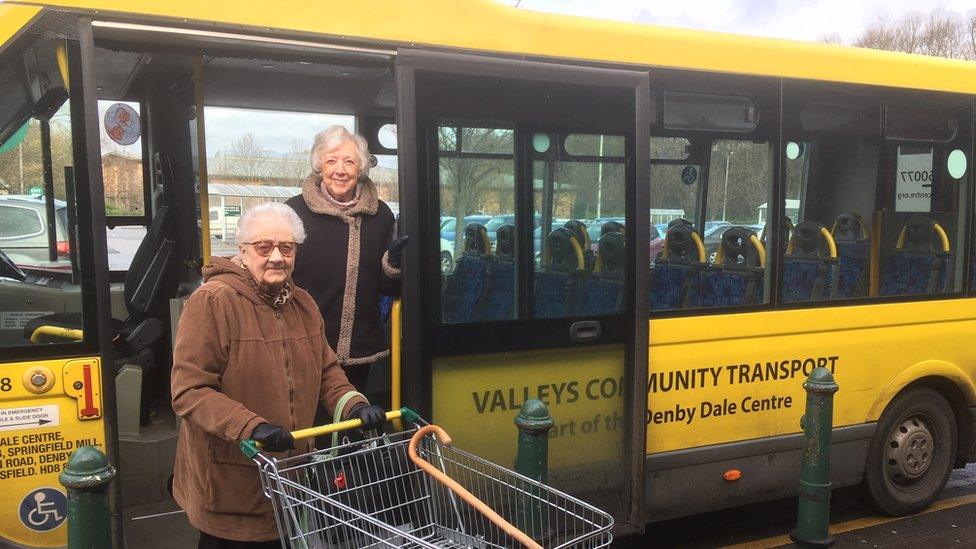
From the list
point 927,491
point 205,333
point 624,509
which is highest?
point 205,333

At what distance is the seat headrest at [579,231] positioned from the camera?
149 inches

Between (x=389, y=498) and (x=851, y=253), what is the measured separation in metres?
3.27

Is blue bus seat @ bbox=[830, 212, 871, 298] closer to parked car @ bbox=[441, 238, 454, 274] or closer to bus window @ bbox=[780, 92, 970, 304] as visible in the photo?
bus window @ bbox=[780, 92, 970, 304]

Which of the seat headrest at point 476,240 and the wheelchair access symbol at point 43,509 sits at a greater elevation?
the seat headrest at point 476,240

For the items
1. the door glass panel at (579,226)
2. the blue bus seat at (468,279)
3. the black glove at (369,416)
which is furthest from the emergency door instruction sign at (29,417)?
the door glass panel at (579,226)

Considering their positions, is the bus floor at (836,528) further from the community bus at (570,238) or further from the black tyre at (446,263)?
the black tyre at (446,263)

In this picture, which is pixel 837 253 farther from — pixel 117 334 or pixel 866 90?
pixel 117 334

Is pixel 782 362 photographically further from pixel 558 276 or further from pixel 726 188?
pixel 558 276

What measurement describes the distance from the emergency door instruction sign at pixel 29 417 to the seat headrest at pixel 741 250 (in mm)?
3219

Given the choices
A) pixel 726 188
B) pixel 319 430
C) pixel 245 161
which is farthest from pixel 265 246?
pixel 245 161

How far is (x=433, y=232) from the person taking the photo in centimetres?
341

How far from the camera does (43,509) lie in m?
2.97

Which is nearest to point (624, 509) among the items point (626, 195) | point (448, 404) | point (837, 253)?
point (448, 404)

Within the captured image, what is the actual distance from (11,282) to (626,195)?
8.83ft
